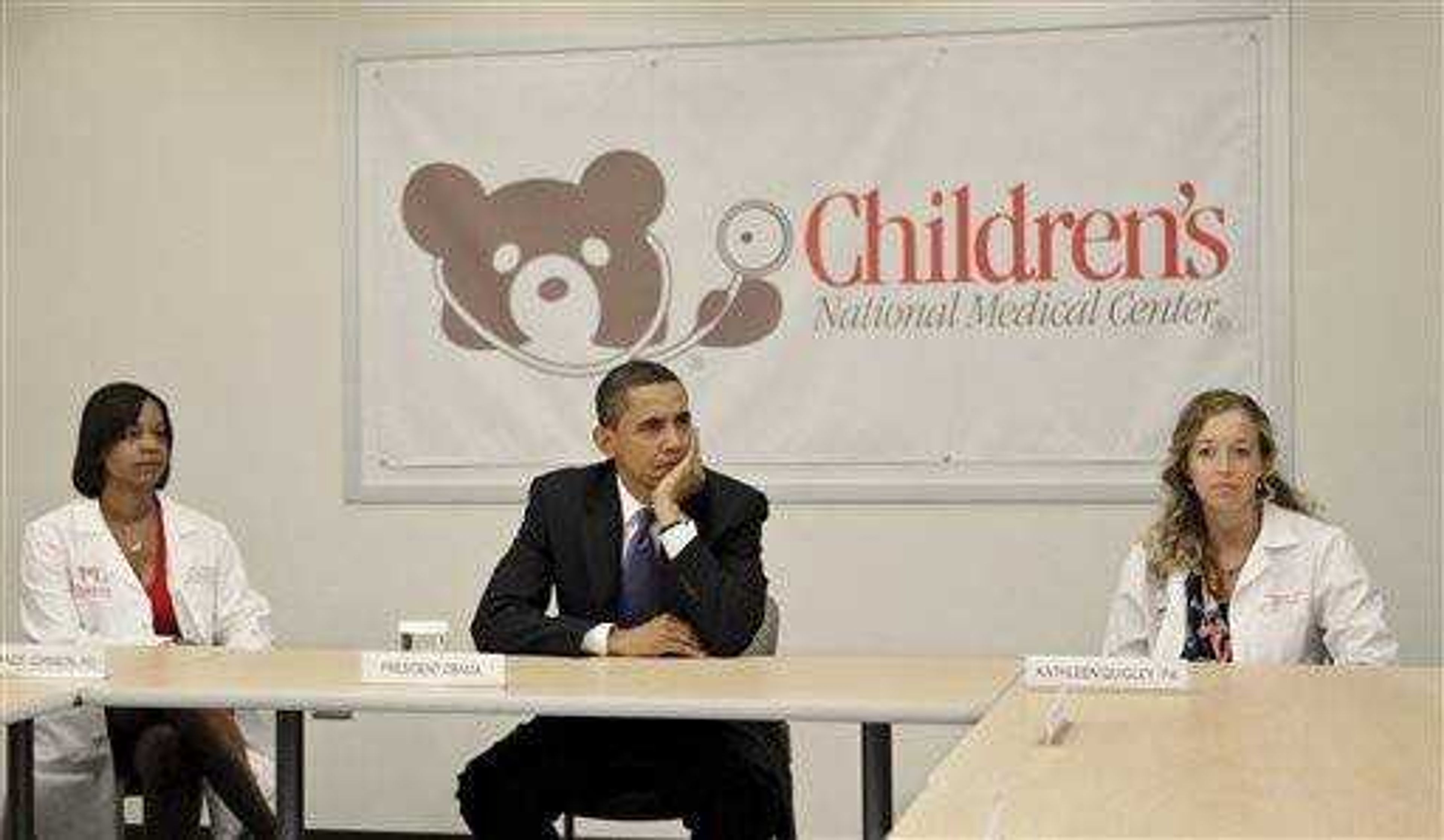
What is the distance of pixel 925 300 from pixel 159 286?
7.19ft

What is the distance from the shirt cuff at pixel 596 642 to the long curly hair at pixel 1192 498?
1.09m

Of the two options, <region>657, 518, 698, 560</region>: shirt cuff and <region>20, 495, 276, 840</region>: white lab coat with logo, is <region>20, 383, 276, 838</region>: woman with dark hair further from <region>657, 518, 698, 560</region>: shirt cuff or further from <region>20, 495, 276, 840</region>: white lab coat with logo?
<region>657, 518, 698, 560</region>: shirt cuff

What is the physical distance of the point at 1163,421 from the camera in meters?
5.32

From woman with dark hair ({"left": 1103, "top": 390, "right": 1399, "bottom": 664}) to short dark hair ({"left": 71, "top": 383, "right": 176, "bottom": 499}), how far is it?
229cm

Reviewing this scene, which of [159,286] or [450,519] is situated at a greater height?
[159,286]

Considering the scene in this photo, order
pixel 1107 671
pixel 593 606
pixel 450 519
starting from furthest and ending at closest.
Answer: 1. pixel 450 519
2. pixel 593 606
3. pixel 1107 671

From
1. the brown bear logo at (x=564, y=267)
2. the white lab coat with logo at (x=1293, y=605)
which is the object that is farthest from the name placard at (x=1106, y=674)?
the brown bear logo at (x=564, y=267)

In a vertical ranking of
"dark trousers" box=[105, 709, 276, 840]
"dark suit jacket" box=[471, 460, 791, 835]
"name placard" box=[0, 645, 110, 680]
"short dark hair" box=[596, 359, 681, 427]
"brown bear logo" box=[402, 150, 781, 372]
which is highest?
"brown bear logo" box=[402, 150, 781, 372]

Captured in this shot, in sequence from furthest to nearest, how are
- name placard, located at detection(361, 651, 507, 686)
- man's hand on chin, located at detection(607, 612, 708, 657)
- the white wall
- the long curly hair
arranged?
the white wall < the long curly hair < man's hand on chin, located at detection(607, 612, 708, 657) < name placard, located at detection(361, 651, 507, 686)

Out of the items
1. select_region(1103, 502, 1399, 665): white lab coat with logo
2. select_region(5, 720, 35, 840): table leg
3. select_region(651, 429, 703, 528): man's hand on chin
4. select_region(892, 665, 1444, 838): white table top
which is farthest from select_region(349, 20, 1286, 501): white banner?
select_region(5, 720, 35, 840): table leg

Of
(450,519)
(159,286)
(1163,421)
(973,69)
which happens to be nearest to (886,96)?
(973,69)

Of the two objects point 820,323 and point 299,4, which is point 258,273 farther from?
point 820,323

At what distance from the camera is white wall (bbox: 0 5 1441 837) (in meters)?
5.19

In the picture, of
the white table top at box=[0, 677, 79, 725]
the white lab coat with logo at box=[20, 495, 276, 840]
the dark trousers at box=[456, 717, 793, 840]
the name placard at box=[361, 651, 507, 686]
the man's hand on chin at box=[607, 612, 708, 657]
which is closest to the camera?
the white table top at box=[0, 677, 79, 725]
